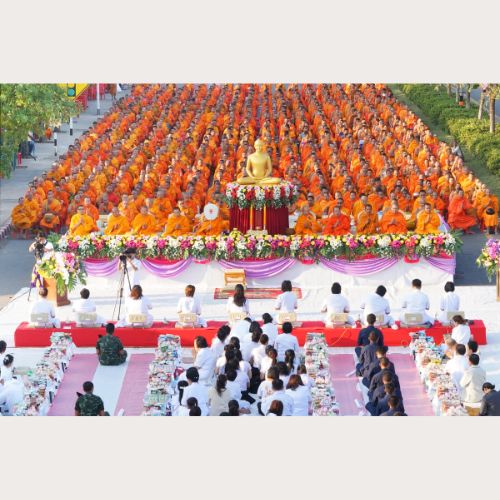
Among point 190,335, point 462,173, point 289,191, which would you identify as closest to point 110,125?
point 462,173

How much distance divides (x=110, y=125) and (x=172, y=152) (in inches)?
281

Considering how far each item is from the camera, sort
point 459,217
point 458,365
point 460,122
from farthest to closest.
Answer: point 460,122 → point 459,217 → point 458,365

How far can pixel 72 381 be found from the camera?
833 inches

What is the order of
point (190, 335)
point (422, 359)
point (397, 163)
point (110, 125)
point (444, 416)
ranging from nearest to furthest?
point (444, 416) → point (422, 359) → point (190, 335) → point (397, 163) → point (110, 125)

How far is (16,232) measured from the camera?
30.5 m

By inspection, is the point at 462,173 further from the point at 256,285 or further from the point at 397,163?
the point at 256,285

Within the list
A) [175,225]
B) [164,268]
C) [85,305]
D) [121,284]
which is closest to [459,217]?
[175,225]

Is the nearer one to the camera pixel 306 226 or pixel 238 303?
pixel 238 303

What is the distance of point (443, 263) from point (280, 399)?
8.32 metres

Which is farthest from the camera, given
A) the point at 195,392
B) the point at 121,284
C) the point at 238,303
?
the point at 121,284

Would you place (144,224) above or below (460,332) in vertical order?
above

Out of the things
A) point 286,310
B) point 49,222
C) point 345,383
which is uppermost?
point 286,310

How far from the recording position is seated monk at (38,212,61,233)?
30.2m

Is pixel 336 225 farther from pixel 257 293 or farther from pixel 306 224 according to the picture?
pixel 257 293
